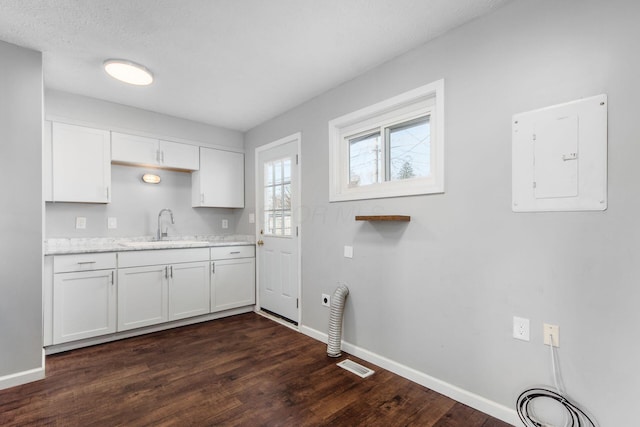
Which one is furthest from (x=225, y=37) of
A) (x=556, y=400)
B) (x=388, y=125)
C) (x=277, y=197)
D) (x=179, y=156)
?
(x=556, y=400)

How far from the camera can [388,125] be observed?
8.18 ft

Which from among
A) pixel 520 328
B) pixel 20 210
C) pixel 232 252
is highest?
pixel 20 210

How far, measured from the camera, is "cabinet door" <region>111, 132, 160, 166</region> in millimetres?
3268

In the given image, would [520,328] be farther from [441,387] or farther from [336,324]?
[336,324]

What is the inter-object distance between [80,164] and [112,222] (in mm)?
715

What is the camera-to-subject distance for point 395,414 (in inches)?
72.1

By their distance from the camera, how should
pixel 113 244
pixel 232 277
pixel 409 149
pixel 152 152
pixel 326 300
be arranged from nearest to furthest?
pixel 409 149, pixel 326 300, pixel 113 244, pixel 152 152, pixel 232 277

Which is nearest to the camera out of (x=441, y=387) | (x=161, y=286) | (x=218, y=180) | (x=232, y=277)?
(x=441, y=387)

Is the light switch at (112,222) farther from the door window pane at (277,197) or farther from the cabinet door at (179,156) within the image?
the door window pane at (277,197)

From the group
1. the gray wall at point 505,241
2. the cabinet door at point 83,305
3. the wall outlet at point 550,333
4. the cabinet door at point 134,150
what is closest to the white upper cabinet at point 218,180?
the cabinet door at point 134,150

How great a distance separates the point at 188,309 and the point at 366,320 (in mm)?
2065

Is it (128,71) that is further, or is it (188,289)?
(188,289)

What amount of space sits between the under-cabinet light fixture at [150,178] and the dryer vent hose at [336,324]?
8.71 ft

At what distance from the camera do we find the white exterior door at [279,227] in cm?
A: 336
